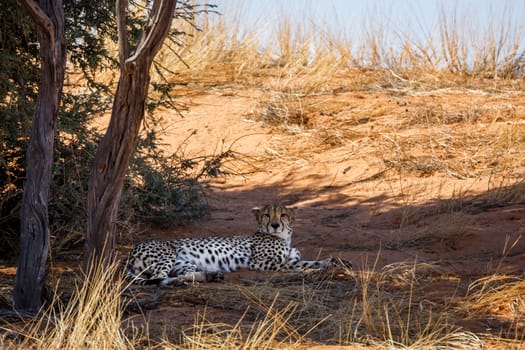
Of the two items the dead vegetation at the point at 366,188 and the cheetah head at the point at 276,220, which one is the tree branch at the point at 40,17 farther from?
the cheetah head at the point at 276,220

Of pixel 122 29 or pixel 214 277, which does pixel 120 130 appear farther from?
pixel 214 277

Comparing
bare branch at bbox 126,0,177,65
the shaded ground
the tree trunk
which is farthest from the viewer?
the shaded ground

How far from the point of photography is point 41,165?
14.6 feet

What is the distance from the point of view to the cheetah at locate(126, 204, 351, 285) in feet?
20.9

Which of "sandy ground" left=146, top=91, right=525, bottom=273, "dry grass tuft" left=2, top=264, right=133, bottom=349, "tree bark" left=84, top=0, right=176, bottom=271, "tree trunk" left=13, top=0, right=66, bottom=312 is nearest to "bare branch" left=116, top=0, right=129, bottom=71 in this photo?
"tree bark" left=84, top=0, right=176, bottom=271

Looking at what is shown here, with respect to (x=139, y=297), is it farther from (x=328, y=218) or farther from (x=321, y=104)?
(x=321, y=104)

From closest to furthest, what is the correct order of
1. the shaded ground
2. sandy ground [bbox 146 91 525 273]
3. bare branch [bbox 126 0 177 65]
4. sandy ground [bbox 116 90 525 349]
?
bare branch [bbox 126 0 177 65]
the shaded ground
sandy ground [bbox 116 90 525 349]
sandy ground [bbox 146 91 525 273]

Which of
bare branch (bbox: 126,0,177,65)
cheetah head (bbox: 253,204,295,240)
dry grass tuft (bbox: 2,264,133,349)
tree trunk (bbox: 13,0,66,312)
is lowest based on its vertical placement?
dry grass tuft (bbox: 2,264,133,349)

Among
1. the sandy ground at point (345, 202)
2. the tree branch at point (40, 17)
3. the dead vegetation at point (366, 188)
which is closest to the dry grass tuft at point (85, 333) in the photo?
the dead vegetation at point (366, 188)

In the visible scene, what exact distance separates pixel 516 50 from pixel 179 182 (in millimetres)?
8277

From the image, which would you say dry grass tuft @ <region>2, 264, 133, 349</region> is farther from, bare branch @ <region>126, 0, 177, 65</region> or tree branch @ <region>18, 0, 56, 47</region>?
tree branch @ <region>18, 0, 56, 47</region>

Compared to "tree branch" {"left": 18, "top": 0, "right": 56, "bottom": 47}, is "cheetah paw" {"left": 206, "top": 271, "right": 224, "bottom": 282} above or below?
below

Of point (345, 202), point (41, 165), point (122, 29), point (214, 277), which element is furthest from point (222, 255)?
point (345, 202)

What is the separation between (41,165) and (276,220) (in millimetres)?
3015
